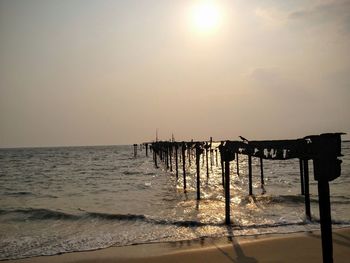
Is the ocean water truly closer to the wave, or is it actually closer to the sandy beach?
the wave

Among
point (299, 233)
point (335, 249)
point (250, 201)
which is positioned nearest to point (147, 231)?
point (299, 233)

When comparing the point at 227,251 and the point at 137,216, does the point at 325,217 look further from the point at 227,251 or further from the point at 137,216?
the point at 137,216

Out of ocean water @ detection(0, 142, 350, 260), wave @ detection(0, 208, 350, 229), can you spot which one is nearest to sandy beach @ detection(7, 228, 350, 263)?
ocean water @ detection(0, 142, 350, 260)

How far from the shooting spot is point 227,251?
8.94m

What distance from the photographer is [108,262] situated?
8492mm

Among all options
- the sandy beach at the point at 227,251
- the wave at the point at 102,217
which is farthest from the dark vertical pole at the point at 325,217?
the wave at the point at 102,217

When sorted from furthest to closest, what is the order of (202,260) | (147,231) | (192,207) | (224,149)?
(192,207), (224,149), (147,231), (202,260)

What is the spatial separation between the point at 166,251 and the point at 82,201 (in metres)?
10.8

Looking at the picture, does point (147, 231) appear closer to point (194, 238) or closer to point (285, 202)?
point (194, 238)

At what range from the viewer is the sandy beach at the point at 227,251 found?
8328 millimetres

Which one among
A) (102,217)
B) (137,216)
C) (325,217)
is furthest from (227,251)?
(102,217)

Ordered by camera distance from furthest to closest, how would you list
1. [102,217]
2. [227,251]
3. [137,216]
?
[102,217] → [137,216] → [227,251]

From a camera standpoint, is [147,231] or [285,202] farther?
[285,202]

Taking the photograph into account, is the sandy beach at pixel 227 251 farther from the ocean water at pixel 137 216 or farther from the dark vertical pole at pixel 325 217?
the dark vertical pole at pixel 325 217
